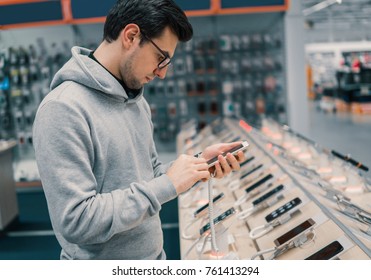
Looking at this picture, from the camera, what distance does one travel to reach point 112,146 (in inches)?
47.0

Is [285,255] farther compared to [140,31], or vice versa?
[285,255]

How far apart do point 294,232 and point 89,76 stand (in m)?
1.07

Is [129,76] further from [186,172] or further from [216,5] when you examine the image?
[216,5]

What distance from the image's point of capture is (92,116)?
3.79 ft

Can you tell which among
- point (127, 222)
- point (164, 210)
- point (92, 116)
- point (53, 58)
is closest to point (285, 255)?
point (127, 222)

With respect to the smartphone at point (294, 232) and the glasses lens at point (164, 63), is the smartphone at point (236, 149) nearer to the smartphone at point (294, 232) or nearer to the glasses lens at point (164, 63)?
the glasses lens at point (164, 63)

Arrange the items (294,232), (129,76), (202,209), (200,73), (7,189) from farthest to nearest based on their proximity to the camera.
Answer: (200,73), (7,189), (202,209), (294,232), (129,76)

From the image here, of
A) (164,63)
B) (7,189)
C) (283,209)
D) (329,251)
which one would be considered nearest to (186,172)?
(164,63)

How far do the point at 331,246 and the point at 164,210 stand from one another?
389 cm

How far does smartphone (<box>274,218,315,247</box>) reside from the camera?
67.2 inches

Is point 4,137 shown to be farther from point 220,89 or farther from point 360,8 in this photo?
point 360,8

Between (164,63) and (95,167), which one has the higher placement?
(164,63)

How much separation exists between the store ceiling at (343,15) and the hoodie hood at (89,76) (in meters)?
17.1

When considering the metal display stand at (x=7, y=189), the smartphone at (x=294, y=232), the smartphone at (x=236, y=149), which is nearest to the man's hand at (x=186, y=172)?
the smartphone at (x=236, y=149)
